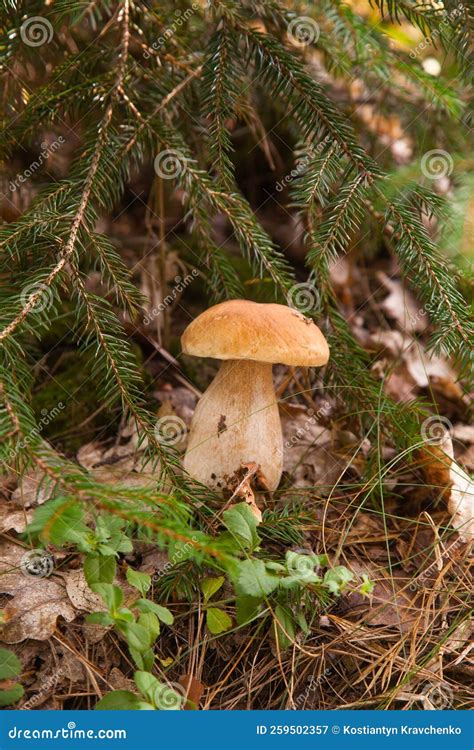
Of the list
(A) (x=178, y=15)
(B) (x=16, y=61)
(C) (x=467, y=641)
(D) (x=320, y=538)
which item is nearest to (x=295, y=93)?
(A) (x=178, y=15)

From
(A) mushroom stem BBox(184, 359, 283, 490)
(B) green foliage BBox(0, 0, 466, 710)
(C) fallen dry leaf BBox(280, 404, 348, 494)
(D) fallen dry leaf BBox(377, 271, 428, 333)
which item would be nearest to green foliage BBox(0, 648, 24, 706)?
(B) green foliage BBox(0, 0, 466, 710)

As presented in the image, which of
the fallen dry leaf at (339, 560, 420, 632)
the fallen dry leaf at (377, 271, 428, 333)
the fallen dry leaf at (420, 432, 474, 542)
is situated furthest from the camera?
the fallen dry leaf at (377, 271, 428, 333)

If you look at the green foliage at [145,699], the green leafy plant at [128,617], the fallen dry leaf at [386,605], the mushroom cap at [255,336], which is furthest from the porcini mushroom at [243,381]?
the green foliage at [145,699]

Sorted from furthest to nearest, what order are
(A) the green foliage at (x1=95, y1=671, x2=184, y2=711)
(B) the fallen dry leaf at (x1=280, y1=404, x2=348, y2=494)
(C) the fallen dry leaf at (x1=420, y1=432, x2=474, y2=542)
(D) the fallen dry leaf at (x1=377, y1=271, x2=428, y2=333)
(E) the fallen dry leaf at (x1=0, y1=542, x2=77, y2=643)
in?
(D) the fallen dry leaf at (x1=377, y1=271, x2=428, y2=333), (B) the fallen dry leaf at (x1=280, y1=404, x2=348, y2=494), (C) the fallen dry leaf at (x1=420, y1=432, x2=474, y2=542), (E) the fallen dry leaf at (x1=0, y1=542, x2=77, y2=643), (A) the green foliage at (x1=95, y1=671, x2=184, y2=711)

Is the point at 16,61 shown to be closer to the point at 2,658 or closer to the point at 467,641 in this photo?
the point at 2,658

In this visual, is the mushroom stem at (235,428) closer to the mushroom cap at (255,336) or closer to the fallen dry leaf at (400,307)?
the mushroom cap at (255,336)

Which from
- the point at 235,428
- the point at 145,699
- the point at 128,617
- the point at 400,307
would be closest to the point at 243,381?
the point at 235,428

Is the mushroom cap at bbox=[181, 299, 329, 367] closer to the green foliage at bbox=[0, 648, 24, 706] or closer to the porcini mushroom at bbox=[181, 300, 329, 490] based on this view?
the porcini mushroom at bbox=[181, 300, 329, 490]

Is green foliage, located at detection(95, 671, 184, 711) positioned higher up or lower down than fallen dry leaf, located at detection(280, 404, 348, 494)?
higher up

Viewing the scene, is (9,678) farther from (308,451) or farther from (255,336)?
(308,451)
